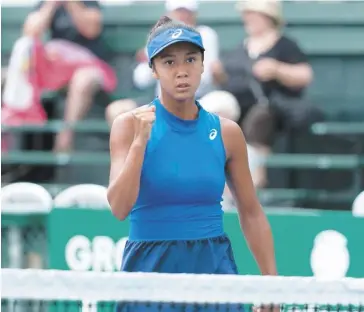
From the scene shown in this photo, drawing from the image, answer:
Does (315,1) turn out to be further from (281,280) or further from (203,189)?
(281,280)

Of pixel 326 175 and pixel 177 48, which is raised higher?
pixel 326 175

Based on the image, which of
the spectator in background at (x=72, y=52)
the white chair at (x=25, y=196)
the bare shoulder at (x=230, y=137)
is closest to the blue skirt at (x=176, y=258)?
the bare shoulder at (x=230, y=137)

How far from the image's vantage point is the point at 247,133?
8.12 metres

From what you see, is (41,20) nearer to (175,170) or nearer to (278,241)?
(278,241)

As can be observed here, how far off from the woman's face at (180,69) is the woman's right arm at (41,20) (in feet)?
18.0

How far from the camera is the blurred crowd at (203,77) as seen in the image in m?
8.24

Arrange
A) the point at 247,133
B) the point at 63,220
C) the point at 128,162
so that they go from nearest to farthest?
1. the point at 128,162
2. the point at 63,220
3. the point at 247,133

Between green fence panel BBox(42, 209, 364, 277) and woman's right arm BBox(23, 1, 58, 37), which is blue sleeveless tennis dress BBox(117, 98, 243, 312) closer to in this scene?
green fence panel BBox(42, 209, 364, 277)

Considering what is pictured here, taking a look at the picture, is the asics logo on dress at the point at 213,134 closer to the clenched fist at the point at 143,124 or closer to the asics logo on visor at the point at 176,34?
the clenched fist at the point at 143,124

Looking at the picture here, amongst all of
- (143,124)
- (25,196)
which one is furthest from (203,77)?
(143,124)

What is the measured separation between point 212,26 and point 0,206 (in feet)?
10.3

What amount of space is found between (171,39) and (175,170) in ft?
1.51

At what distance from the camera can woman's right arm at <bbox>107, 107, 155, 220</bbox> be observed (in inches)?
144

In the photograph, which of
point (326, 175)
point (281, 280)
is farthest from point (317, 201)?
point (281, 280)
